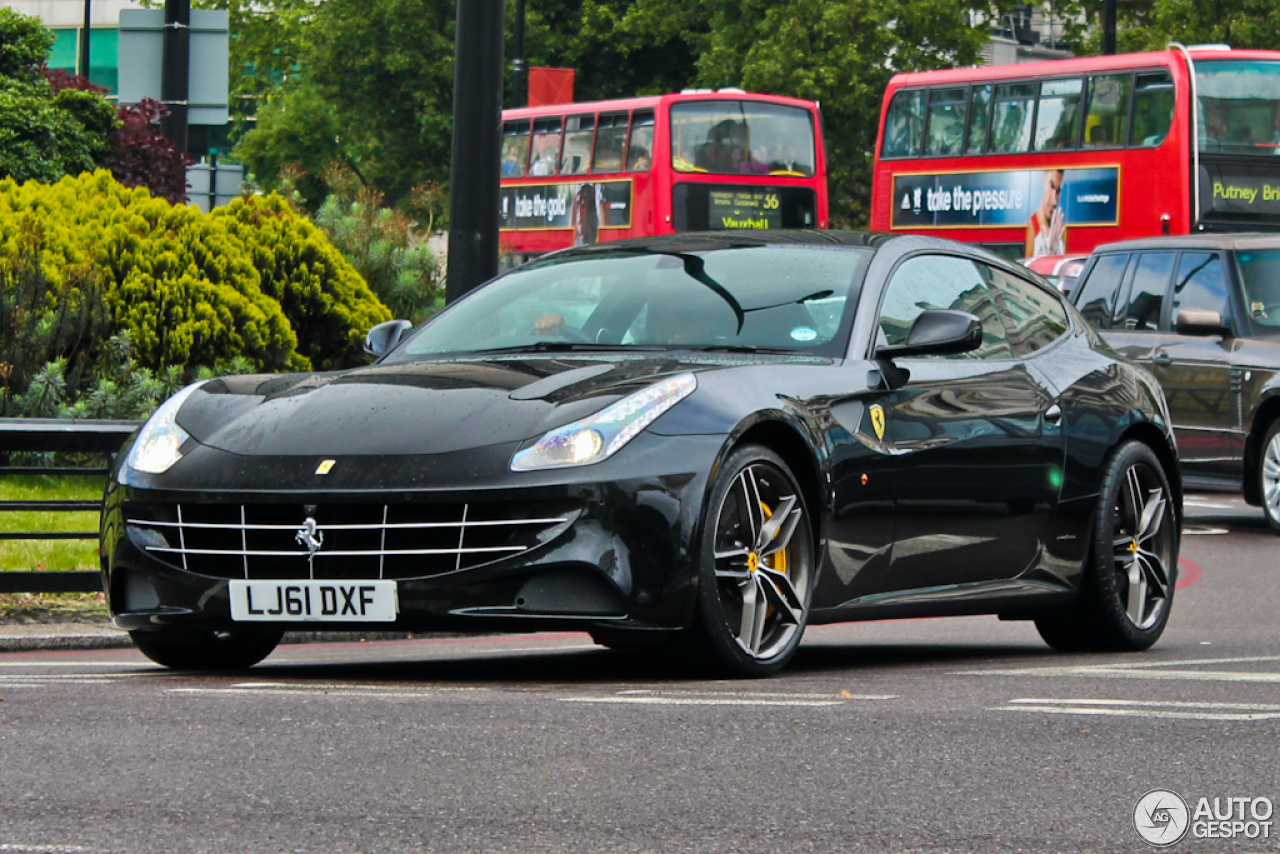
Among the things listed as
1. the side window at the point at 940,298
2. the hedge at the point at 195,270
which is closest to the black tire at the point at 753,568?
the side window at the point at 940,298

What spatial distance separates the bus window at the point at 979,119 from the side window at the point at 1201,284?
1440 centimetres

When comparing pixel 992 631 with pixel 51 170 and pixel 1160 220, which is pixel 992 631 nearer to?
pixel 51 170

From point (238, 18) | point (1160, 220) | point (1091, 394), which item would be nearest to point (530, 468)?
point (1091, 394)

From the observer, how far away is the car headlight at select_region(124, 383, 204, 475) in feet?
22.2

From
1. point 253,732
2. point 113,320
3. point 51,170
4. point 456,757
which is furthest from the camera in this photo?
point 51,170

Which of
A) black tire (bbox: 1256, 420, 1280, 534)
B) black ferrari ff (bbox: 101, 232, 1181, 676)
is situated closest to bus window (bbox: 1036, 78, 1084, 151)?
black tire (bbox: 1256, 420, 1280, 534)

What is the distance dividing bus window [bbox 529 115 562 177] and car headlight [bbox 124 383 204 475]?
28848 millimetres

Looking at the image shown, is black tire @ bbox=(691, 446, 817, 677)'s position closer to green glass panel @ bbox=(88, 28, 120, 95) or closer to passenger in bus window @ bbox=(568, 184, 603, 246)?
passenger in bus window @ bbox=(568, 184, 603, 246)

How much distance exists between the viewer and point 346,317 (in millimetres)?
15516

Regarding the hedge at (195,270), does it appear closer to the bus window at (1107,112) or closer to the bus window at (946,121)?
the bus window at (1107,112)

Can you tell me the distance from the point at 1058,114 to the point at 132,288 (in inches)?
699

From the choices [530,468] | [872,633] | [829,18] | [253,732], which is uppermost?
[829,18]

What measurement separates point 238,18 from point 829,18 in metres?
24.9

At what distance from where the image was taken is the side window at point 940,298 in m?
7.77
